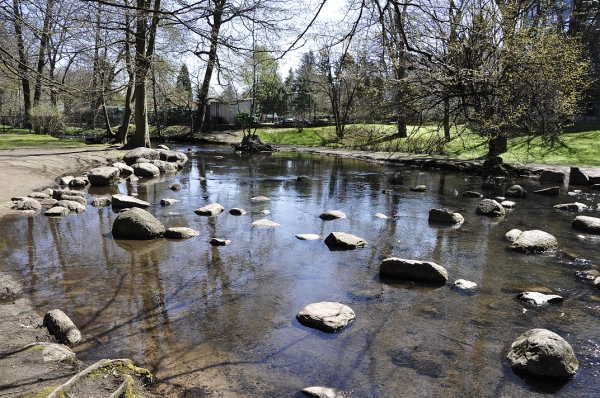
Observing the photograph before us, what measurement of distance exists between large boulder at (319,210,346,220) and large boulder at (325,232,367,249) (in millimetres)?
2113

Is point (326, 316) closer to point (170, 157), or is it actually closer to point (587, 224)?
point (587, 224)

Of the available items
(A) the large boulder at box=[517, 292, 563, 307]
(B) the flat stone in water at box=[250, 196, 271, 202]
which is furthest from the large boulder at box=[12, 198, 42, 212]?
(A) the large boulder at box=[517, 292, 563, 307]

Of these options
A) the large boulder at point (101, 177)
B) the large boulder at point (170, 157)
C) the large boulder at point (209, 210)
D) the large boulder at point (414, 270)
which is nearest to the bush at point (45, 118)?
A: the large boulder at point (170, 157)

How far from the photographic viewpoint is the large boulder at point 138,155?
19.3 metres

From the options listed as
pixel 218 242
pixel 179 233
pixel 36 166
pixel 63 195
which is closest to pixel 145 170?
pixel 36 166

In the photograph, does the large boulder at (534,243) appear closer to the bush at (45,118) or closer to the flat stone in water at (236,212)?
the flat stone in water at (236,212)

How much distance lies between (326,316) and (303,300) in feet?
2.25

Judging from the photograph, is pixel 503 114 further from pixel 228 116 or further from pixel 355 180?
pixel 228 116

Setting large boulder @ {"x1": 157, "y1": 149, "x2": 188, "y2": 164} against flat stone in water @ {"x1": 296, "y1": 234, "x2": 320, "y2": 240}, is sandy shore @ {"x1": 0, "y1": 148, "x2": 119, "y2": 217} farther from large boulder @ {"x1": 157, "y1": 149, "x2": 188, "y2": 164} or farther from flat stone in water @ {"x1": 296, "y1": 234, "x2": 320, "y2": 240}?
flat stone in water @ {"x1": 296, "y1": 234, "x2": 320, "y2": 240}

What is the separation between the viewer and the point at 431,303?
19.2ft

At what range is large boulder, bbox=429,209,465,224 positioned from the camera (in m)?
10.4

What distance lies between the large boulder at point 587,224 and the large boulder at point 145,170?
43.7 feet

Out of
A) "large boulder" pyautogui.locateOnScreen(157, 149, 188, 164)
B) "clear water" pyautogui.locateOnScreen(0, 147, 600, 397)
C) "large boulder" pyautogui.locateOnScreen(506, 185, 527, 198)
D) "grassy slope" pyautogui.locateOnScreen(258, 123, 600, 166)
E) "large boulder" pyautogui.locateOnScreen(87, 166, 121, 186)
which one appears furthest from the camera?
"large boulder" pyautogui.locateOnScreen(157, 149, 188, 164)

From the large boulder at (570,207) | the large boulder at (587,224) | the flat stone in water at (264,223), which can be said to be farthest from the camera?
the large boulder at (570,207)
